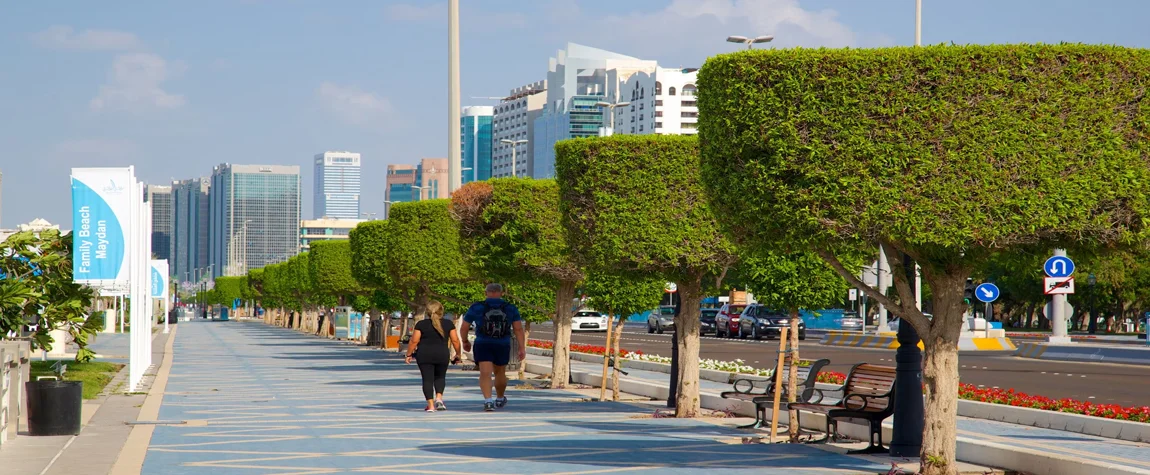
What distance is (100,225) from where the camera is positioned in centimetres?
1988

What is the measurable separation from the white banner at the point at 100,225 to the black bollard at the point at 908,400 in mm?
12800

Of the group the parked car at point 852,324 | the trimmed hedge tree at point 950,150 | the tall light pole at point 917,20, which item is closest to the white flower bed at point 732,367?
the tall light pole at point 917,20

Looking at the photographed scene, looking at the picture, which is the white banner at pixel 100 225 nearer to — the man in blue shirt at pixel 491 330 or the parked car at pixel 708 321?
Result: the man in blue shirt at pixel 491 330

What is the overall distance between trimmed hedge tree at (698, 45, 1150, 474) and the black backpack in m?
6.87

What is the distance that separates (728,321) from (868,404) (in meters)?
42.5

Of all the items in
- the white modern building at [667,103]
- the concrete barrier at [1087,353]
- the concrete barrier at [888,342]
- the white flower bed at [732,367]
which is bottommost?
the concrete barrier at [888,342]

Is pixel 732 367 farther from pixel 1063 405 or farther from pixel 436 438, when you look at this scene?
pixel 436 438

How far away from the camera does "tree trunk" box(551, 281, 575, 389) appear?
75.5ft

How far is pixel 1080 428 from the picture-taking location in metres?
14.8

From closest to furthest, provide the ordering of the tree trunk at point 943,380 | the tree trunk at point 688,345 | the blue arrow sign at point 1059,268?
1. the tree trunk at point 943,380
2. the tree trunk at point 688,345
3. the blue arrow sign at point 1059,268

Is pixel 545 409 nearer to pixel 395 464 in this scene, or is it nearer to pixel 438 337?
pixel 438 337

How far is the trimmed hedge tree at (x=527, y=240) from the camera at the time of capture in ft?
75.8

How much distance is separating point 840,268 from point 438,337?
7.60m

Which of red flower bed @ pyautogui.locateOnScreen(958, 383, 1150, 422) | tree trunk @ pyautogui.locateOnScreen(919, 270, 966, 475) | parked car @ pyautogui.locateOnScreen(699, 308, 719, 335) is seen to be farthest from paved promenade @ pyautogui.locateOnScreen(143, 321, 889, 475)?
parked car @ pyautogui.locateOnScreen(699, 308, 719, 335)
